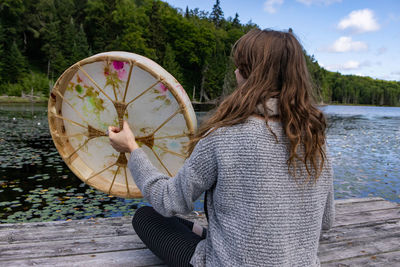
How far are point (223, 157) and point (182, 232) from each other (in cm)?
80

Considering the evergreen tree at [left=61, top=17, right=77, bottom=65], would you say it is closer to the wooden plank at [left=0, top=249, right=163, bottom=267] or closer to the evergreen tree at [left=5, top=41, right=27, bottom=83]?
the evergreen tree at [left=5, top=41, right=27, bottom=83]

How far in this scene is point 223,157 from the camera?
49.2 inches

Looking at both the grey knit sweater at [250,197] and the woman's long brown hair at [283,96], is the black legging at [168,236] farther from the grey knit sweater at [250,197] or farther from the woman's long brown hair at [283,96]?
the woman's long brown hair at [283,96]

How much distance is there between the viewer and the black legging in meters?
1.72

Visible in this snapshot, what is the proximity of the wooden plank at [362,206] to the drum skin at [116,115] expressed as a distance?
2.20 meters

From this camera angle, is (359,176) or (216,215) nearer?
(216,215)

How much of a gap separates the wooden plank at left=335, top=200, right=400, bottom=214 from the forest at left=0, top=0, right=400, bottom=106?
38.3 meters

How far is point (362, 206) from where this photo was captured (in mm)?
3664

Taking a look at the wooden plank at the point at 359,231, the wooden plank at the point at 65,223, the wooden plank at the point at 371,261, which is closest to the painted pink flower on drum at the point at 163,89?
the wooden plank at the point at 65,223

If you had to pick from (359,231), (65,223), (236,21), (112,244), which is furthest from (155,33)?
(112,244)

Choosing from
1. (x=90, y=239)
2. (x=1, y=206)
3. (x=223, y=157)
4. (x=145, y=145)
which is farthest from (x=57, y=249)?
(x=1, y=206)

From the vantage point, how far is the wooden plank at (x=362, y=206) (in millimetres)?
3500

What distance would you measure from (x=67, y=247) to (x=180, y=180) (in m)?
1.51

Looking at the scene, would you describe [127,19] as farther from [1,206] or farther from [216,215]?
[216,215]
